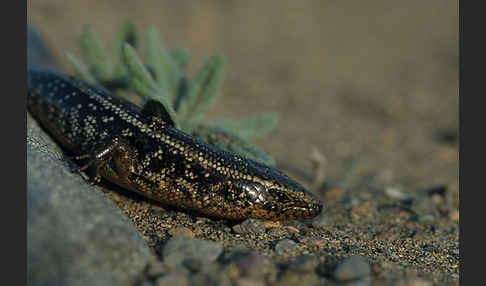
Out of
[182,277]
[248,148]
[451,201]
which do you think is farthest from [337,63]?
[182,277]

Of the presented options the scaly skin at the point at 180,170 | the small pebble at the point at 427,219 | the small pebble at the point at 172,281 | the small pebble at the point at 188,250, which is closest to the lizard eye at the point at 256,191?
the scaly skin at the point at 180,170

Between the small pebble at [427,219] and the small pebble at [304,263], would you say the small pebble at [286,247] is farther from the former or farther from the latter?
the small pebble at [427,219]

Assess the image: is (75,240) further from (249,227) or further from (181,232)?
(249,227)

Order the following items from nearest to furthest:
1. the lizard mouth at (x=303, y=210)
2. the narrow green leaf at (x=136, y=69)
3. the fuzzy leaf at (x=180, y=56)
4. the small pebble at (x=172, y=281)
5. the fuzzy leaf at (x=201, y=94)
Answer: the small pebble at (x=172, y=281)
the lizard mouth at (x=303, y=210)
the narrow green leaf at (x=136, y=69)
the fuzzy leaf at (x=201, y=94)
the fuzzy leaf at (x=180, y=56)

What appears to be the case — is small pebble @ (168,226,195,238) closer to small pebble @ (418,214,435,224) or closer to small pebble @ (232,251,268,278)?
small pebble @ (232,251,268,278)

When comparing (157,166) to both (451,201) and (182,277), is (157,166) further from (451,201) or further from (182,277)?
(451,201)

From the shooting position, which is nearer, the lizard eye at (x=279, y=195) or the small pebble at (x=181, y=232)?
the small pebble at (x=181, y=232)

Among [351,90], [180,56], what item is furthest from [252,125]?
[351,90]
